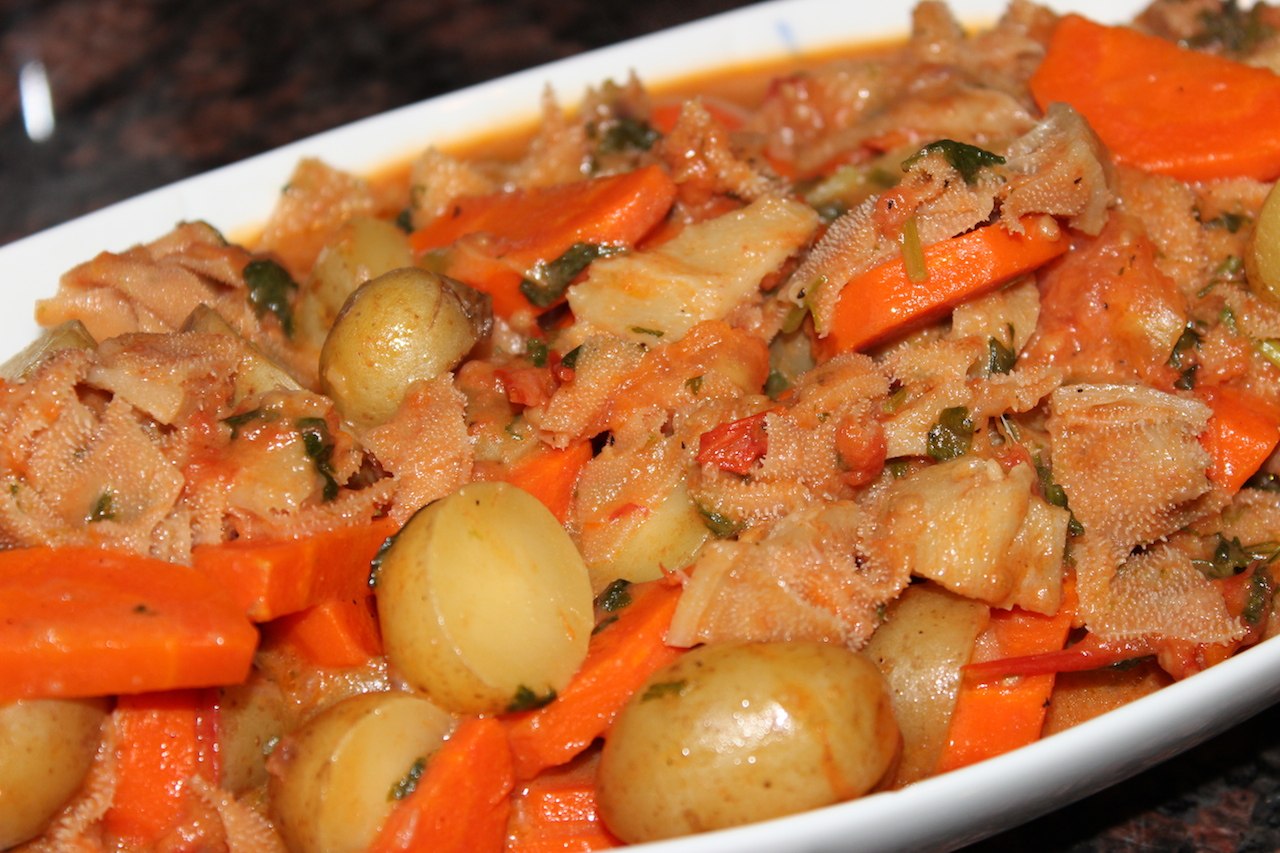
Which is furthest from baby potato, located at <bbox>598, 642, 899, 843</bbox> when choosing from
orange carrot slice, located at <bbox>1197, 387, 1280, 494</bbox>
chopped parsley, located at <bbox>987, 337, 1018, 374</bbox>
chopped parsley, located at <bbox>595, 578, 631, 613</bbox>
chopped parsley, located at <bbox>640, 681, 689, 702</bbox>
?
orange carrot slice, located at <bbox>1197, 387, 1280, 494</bbox>

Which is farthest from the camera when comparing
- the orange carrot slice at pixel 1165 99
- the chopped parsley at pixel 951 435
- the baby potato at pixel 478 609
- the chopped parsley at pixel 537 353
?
the orange carrot slice at pixel 1165 99

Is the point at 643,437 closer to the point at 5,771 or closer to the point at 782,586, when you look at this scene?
the point at 782,586

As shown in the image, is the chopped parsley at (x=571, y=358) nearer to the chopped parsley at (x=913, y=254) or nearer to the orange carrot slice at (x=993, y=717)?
the chopped parsley at (x=913, y=254)

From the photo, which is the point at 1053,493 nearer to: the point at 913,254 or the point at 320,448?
the point at 913,254

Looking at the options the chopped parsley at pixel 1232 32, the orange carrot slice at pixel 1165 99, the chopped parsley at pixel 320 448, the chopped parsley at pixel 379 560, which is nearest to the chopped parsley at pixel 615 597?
the chopped parsley at pixel 379 560

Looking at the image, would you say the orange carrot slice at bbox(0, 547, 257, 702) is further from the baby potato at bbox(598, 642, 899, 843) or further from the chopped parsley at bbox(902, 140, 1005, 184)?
the chopped parsley at bbox(902, 140, 1005, 184)

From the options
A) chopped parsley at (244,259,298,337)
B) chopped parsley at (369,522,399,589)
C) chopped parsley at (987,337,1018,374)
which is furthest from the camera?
chopped parsley at (244,259,298,337)
